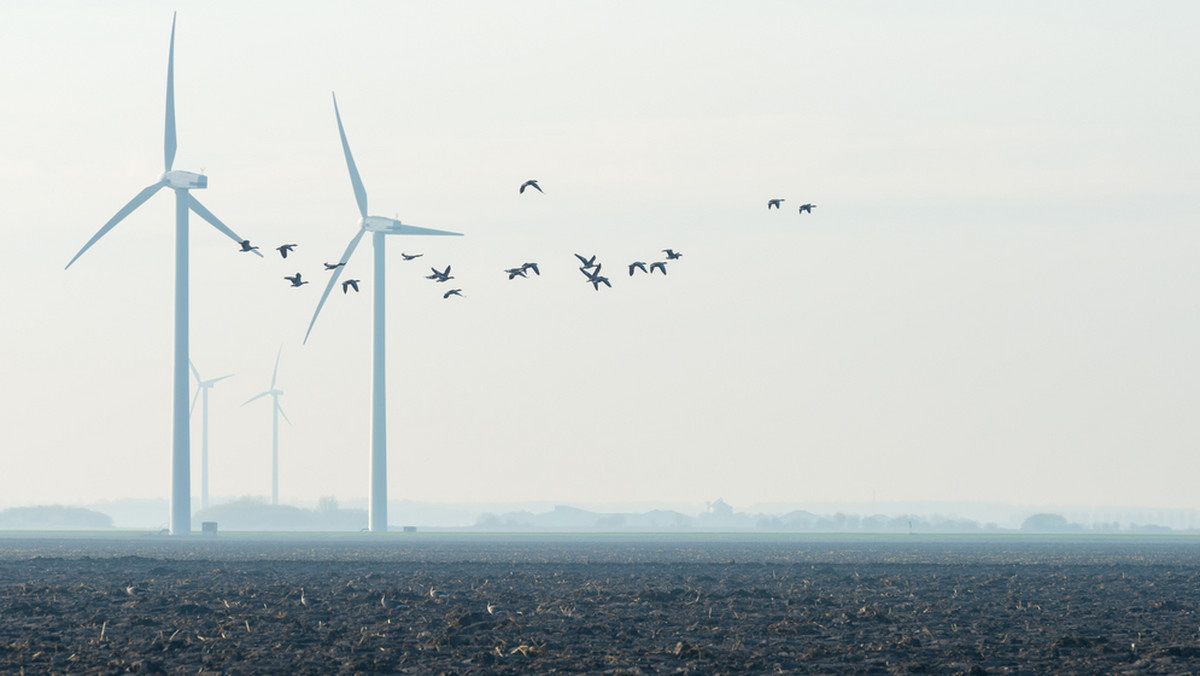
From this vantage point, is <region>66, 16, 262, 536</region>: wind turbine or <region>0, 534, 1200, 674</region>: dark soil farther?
<region>66, 16, 262, 536</region>: wind turbine

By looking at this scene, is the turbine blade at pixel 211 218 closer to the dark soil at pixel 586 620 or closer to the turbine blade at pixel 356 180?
the turbine blade at pixel 356 180

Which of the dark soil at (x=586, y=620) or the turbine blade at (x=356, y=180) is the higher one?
the turbine blade at (x=356, y=180)

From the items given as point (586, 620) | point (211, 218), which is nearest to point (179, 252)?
point (211, 218)

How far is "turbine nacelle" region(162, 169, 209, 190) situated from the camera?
5974 inches

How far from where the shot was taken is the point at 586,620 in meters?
50.3

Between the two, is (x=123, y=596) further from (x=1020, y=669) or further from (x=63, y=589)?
(x=1020, y=669)

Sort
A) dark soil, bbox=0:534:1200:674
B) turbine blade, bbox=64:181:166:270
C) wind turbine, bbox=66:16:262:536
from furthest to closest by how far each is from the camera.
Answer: wind turbine, bbox=66:16:262:536 → turbine blade, bbox=64:181:166:270 → dark soil, bbox=0:534:1200:674

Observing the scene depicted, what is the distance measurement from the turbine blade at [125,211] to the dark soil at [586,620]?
56.1 metres

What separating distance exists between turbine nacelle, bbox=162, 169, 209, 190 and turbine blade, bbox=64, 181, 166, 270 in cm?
Result: 86

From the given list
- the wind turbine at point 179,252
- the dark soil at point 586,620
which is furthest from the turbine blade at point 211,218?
the dark soil at point 586,620

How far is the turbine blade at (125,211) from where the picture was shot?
13562cm

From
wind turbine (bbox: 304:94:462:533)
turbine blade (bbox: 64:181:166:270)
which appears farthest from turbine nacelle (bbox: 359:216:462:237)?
turbine blade (bbox: 64:181:166:270)

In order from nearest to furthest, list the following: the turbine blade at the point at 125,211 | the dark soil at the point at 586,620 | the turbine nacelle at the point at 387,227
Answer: the dark soil at the point at 586,620 < the turbine blade at the point at 125,211 < the turbine nacelle at the point at 387,227

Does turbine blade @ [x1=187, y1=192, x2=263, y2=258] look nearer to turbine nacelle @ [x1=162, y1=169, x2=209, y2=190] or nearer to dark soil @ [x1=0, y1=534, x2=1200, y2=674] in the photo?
turbine nacelle @ [x1=162, y1=169, x2=209, y2=190]
